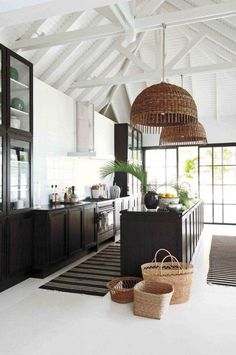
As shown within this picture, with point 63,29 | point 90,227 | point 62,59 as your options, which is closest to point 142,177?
point 90,227

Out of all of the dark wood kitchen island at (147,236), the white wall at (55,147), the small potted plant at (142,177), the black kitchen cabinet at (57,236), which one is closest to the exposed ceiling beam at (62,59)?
the white wall at (55,147)

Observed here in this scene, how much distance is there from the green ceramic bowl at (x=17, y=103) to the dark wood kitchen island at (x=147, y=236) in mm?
2084

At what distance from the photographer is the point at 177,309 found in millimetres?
3268

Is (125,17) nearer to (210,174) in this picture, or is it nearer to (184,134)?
(184,134)

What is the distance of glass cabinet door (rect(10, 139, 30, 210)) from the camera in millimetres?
4168

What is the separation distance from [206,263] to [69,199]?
263cm

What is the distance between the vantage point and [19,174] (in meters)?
4.36

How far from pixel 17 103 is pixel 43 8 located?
2195mm

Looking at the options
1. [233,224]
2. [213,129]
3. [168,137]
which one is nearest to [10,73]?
[168,137]

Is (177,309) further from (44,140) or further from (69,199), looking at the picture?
(44,140)

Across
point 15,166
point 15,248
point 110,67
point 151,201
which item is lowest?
point 15,248

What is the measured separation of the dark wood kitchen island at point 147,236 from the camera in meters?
3.99

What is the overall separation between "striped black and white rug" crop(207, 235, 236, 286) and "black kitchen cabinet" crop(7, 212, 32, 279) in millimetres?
2495

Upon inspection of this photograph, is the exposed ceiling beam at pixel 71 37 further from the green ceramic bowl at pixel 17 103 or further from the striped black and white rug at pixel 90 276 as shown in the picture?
the striped black and white rug at pixel 90 276
